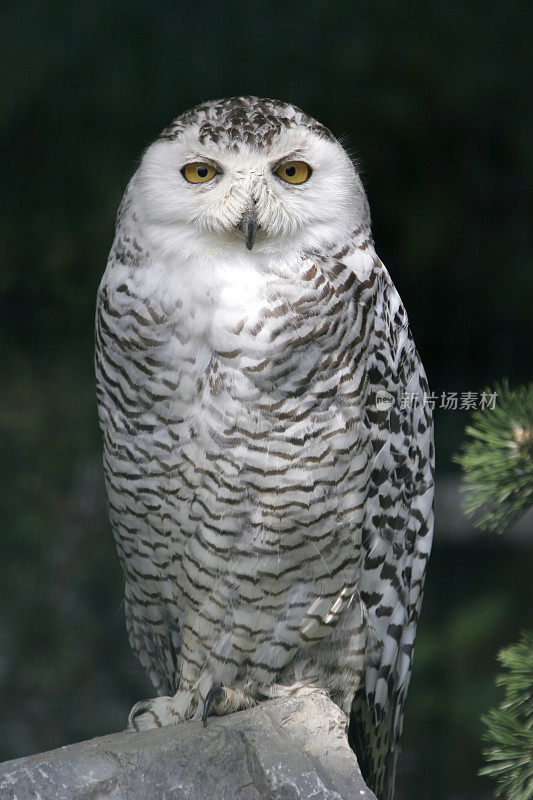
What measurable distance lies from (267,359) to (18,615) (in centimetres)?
158

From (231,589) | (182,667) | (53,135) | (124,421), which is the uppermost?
(53,135)

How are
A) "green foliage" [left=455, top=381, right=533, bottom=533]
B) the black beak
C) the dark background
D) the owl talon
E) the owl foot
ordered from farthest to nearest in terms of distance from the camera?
the dark background < the owl foot < the owl talon < the black beak < "green foliage" [left=455, top=381, right=533, bottom=533]

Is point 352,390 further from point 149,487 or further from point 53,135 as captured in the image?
point 53,135

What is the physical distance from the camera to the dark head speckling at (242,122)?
1518 mm

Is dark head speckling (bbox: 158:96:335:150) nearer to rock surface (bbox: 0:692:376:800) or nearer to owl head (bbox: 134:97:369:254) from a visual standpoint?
owl head (bbox: 134:97:369:254)

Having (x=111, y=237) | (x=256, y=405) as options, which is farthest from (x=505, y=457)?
(x=111, y=237)

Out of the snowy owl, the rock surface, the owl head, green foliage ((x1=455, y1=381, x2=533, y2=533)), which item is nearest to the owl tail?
the snowy owl

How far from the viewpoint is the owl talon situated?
169cm

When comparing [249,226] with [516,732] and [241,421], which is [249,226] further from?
[516,732]

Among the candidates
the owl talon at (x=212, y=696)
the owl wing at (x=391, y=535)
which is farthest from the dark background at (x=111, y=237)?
the owl talon at (x=212, y=696)

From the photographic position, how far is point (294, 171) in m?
1.58

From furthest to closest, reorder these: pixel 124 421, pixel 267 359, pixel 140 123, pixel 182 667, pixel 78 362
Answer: pixel 78 362
pixel 140 123
pixel 182 667
pixel 124 421
pixel 267 359

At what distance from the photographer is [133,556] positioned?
6.08 feet

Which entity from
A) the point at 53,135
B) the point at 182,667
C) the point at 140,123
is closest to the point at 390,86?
the point at 140,123
